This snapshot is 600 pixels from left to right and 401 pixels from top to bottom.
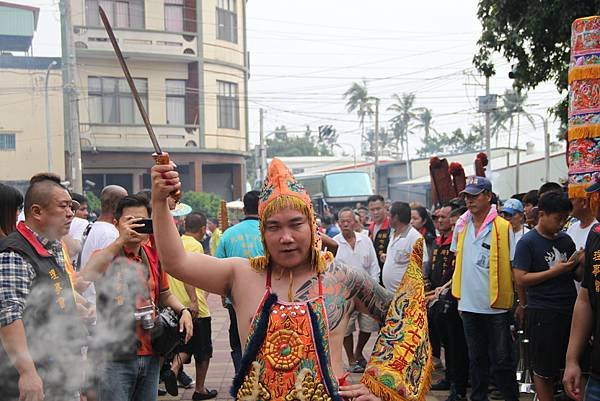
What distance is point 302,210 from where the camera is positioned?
305 cm

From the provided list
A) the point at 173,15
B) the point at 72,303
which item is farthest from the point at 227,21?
the point at 72,303

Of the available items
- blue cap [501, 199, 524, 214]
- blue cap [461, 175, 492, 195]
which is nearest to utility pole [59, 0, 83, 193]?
blue cap [501, 199, 524, 214]

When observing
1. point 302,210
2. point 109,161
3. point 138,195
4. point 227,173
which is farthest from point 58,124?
point 302,210

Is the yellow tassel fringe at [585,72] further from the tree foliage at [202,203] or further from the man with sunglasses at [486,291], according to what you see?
the tree foliage at [202,203]

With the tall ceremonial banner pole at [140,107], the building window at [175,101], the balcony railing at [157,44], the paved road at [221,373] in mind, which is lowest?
the paved road at [221,373]

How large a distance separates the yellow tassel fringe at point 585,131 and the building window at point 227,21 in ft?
90.7

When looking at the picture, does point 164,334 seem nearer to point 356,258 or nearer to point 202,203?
point 356,258

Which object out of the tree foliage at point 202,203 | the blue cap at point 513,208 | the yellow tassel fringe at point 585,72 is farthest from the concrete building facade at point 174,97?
the yellow tassel fringe at point 585,72

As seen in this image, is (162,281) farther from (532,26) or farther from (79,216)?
(532,26)

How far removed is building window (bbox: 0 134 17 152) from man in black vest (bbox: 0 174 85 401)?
58.0ft

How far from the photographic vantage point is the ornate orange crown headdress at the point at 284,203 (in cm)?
305

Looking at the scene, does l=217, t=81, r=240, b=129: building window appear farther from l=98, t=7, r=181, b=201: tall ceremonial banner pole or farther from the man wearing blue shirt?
l=98, t=7, r=181, b=201: tall ceremonial banner pole

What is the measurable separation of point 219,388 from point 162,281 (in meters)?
3.27

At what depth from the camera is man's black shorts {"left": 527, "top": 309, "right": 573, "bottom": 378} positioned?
5559 mm
